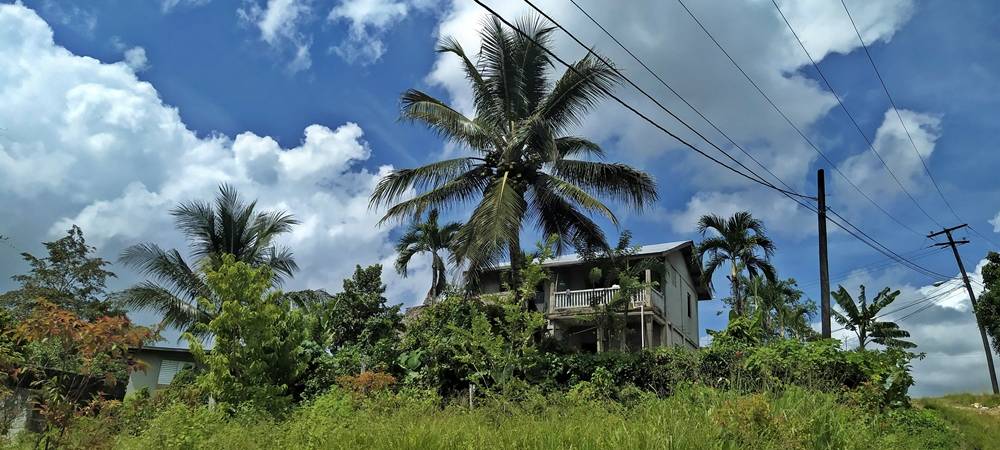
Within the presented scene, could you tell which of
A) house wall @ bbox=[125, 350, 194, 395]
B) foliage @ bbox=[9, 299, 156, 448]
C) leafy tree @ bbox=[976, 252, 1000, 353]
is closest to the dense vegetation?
foliage @ bbox=[9, 299, 156, 448]

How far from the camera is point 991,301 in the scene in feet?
107

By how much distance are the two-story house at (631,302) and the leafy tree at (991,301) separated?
15.0 metres

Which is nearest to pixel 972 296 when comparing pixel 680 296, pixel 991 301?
pixel 991 301

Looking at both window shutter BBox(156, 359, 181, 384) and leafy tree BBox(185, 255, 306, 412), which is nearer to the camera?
leafy tree BBox(185, 255, 306, 412)

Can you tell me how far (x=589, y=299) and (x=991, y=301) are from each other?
21.9m

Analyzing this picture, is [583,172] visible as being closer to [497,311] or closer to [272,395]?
[497,311]

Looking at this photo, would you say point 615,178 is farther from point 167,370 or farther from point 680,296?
point 167,370

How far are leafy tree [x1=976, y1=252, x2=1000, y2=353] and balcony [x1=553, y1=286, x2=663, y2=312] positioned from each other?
18451 mm

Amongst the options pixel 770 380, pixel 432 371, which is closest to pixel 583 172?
pixel 432 371

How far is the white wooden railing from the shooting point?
76.5 ft

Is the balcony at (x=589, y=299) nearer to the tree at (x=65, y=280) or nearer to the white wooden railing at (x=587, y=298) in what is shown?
the white wooden railing at (x=587, y=298)

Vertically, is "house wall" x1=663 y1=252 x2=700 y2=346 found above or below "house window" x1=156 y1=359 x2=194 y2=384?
above

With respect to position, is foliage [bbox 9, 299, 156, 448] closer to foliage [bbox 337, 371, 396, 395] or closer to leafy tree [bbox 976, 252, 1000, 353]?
foliage [bbox 337, 371, 396, 395]

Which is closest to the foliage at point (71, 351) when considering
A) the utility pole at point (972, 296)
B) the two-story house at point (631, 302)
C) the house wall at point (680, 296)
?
the two-story house at point (631, 302)
